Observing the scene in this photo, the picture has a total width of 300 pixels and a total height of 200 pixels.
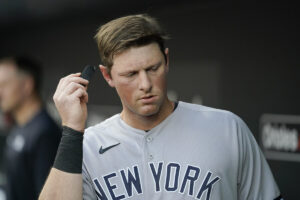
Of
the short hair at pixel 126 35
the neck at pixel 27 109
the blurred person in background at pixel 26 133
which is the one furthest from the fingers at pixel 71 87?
the neck at pixel 27 109

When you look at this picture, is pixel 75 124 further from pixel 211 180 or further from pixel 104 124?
pixel 211 180

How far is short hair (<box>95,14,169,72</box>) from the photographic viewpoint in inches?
53.9

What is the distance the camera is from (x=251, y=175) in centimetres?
137

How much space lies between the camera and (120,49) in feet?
4.50

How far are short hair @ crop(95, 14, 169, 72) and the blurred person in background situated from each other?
1.03 meters

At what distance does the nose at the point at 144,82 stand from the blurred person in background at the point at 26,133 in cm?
110

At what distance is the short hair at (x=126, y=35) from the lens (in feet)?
4.49

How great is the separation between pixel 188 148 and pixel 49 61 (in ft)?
11.1

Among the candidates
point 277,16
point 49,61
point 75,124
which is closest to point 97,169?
point 75,124

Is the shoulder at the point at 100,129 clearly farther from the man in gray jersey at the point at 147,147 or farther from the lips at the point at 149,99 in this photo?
the lips at the point at 149,99

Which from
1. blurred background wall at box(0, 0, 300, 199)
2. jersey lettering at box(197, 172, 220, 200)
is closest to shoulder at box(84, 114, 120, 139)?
jersey lettering at box(197, 172, 220, 200)

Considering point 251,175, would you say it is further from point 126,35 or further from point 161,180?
point 126,35

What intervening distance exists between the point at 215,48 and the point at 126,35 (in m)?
1.97

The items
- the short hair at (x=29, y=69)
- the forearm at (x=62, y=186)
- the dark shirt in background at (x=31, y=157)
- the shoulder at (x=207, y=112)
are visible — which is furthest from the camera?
the short hair at (x=29, y=69)
